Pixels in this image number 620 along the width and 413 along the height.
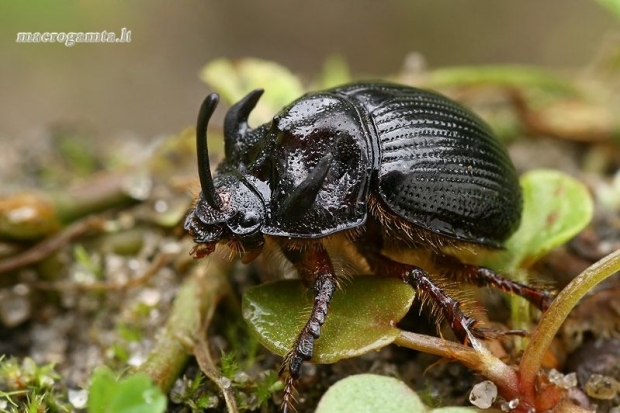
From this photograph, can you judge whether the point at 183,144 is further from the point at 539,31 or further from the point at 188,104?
the point at 539,31

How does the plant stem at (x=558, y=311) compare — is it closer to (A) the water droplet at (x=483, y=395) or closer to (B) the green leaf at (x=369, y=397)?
(A) the water droplet at (x=483, y=395)

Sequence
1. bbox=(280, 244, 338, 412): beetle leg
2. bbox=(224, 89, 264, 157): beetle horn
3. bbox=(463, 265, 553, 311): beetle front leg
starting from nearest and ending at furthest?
bbox=(280, 244, 338, 412): beetle leg, bbox=(463, 265, 553, 311): beetle front leg, bbox=(224, 89, 264, 157): beetle horn

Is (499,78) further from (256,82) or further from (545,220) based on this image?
(256,82)

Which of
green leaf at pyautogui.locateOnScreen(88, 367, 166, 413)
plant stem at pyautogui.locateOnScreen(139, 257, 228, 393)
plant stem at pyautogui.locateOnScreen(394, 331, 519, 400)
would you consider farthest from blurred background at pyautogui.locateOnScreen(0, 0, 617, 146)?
green leaf at pyautogui.locateOnScreen(88, 367, 166, 413)

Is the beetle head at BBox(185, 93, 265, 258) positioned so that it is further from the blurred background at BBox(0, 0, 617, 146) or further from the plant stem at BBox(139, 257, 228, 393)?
the blurred background at BBox(0, 0, 617, 146)

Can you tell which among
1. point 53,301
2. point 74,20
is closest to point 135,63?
→ point 74,20

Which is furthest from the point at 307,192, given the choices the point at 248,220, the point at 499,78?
the point at 499,78
